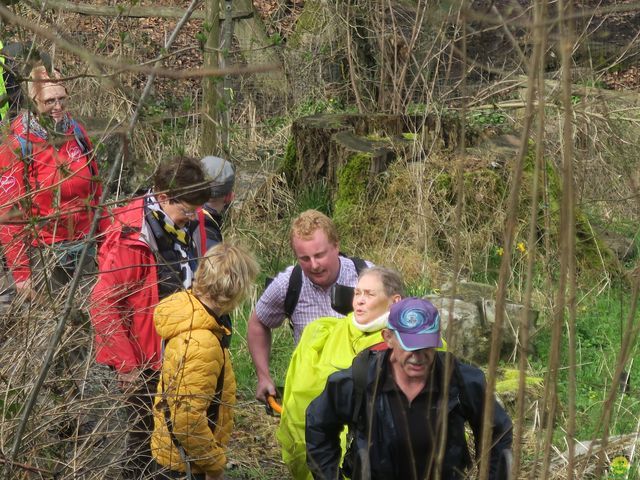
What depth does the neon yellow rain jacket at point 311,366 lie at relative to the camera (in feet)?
15.6

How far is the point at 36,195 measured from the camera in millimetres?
4645

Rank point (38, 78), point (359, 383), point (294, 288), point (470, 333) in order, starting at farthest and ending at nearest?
point (470, 333)
point (294, 288)
point (359, 383)
point (38, 78)

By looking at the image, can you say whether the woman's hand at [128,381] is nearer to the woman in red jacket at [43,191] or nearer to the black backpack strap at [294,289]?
the woman in red jacket at [43,191]

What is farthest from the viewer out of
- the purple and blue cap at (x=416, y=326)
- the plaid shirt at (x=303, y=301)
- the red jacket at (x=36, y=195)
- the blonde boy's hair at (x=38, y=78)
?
the plaid shirt at (x=303, y=301)

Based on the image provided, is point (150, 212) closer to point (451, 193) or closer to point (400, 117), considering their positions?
point (451, 193)

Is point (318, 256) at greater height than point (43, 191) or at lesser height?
lesser

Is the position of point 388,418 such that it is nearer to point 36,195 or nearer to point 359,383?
→ point 359,383

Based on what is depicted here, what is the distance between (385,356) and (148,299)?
53.1 inches

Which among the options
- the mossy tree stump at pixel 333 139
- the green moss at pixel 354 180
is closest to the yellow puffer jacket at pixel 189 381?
the green moss at pixel 354 180

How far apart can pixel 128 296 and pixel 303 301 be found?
0.91 m

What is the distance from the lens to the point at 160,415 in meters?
4.54

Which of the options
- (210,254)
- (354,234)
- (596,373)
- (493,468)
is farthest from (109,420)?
(354,234)

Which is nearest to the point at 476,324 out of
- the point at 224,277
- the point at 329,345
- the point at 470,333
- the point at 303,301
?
the point at 470,333

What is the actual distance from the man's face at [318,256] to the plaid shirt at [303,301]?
0.22 ft
